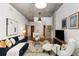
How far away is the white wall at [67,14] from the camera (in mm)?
2713

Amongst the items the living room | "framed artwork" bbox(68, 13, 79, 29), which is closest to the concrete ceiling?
the living room

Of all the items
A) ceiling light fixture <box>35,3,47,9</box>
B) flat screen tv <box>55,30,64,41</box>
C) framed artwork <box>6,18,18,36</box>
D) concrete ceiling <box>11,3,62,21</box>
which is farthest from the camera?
flat screen tv <box>55,30,64,41</box>

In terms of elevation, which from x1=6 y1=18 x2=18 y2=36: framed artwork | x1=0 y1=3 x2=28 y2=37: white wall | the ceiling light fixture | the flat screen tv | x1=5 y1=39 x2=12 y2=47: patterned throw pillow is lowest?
x1=5 y1=39 x2=12 y2=47: patterned throw pillow

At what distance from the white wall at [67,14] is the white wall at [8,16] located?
0.87 m

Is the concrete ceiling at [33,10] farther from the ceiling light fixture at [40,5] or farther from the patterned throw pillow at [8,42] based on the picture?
the patterned throw pillow at [8,42]

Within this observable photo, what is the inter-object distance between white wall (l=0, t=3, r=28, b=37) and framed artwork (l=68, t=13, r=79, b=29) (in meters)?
1.17

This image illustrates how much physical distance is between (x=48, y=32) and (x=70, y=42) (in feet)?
2.03

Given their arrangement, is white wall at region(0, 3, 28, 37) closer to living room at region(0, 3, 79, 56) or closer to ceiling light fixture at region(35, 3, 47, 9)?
living room at region(0, 3, 79, 56)

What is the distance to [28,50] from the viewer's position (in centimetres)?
309

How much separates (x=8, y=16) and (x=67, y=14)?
1553 mm

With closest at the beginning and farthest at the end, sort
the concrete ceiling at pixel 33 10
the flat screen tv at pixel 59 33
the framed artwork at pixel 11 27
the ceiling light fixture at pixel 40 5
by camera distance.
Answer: the ceiling light fixture at pixel 40 5, the concrete ceiling at pixel 33 10, the framed artwork at pixel 11 27, the flat screen tv at pixel 59 33

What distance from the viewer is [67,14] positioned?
3.01 metres

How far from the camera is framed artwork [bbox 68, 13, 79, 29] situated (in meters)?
2.76

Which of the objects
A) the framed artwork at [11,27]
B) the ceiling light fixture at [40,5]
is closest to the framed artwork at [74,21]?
the ceiling light fixture at [40,5]
